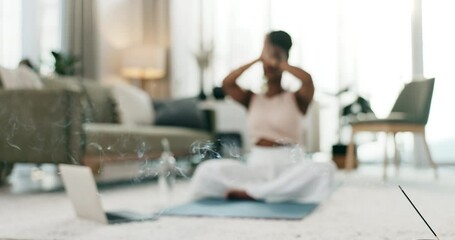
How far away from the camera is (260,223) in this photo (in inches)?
46.3

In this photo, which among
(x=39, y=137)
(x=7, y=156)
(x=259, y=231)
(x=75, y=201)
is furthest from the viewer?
(x=7, y=156)

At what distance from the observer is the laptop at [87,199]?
3.61 ft

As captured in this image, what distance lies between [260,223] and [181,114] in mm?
1568

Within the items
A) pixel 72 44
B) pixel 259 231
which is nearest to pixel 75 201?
pixel 259 231

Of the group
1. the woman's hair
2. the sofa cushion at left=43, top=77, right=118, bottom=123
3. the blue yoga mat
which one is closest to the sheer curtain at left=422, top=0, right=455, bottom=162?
the woman's hair

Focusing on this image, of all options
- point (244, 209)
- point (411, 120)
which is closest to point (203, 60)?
point (411, 120)

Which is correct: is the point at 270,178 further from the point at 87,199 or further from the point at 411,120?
the point at 411,120

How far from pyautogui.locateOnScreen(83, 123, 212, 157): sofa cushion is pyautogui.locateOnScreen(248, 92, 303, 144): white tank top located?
474mm

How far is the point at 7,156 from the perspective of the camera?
1834 millimetres

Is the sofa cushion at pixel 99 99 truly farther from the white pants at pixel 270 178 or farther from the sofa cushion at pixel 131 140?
the white pants at pixel 270 178

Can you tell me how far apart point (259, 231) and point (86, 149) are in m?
0.91

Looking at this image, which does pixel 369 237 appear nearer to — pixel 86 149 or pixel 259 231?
pixel 259 231

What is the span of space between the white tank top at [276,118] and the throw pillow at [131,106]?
108 cm

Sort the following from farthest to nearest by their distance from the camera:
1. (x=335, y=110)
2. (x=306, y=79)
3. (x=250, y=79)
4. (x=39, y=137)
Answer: (x=335, y=110) < (x=250, y=79) < (x=39, y=137) < (x=306, y=79)
